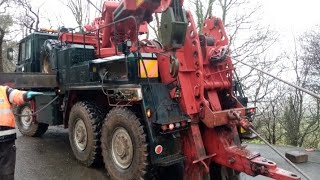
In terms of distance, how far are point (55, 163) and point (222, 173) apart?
304 centimetres

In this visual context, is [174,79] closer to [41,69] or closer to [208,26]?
[208,26]

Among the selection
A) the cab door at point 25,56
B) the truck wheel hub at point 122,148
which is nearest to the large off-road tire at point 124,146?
the truck wheel hub at point 122,148

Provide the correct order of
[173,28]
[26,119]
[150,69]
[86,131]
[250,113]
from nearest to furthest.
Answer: [173,28] → [150,69] → [250,113] → [86,131] → [26,119]

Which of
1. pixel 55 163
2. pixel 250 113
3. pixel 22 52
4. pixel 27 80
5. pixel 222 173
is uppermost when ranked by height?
pixel 22 52

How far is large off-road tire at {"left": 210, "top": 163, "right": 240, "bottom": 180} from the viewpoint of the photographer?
482 centimetres

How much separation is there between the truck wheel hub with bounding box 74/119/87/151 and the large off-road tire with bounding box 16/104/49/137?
2.54 m

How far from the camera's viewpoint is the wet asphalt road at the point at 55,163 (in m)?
5.47

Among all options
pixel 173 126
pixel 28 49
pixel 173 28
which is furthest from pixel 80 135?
pixel 28 49

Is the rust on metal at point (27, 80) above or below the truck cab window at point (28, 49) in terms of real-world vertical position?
below

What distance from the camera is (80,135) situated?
5969 mm

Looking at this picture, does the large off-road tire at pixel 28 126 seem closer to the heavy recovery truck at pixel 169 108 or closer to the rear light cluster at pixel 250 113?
the heavy recovery truck at pixel 169 108

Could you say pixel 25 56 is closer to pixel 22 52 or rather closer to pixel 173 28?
pixel 22 52

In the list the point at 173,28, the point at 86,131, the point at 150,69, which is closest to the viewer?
the point at 173,28

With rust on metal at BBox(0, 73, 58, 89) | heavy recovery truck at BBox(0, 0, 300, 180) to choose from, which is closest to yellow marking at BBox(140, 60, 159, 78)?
heavy recovery truck at BBox(0, 0, 300, 180)
